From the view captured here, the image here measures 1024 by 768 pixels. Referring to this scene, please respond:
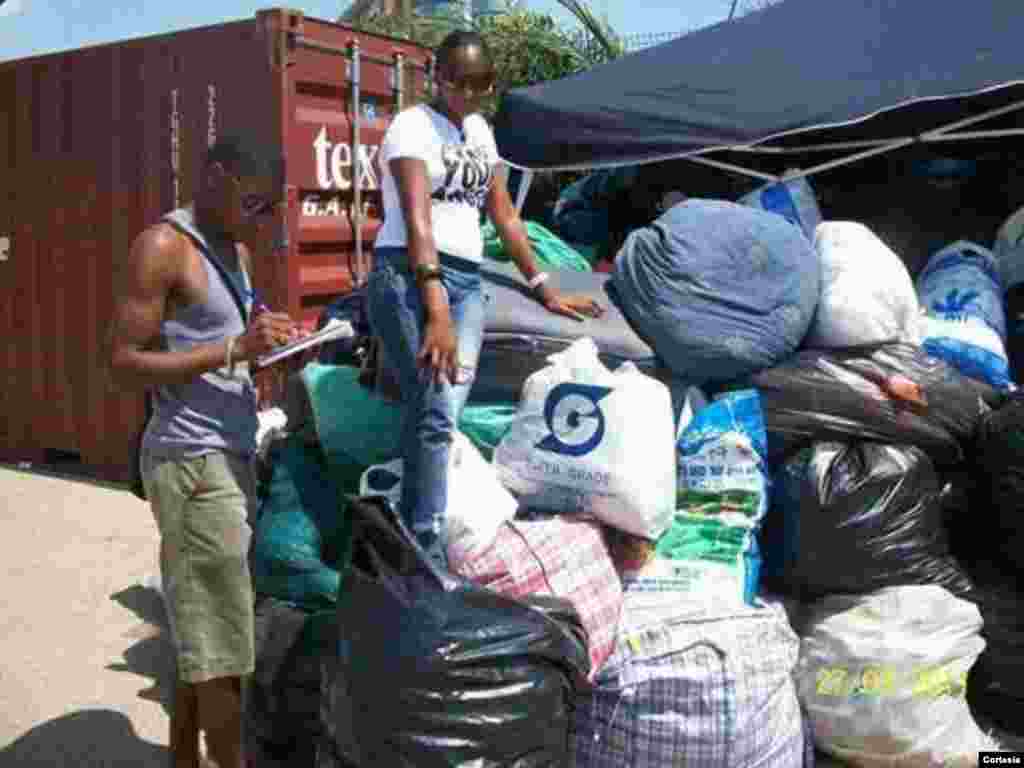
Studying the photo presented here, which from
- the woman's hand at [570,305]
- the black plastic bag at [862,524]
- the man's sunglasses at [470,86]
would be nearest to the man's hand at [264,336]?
the man's sunglasses at [470,86]

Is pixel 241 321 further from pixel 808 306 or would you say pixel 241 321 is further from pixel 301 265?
pixel 301 265

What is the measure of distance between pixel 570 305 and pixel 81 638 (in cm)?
216

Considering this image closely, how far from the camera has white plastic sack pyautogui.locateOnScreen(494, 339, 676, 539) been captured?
8.93 ft

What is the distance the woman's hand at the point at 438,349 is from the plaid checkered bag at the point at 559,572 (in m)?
0.41

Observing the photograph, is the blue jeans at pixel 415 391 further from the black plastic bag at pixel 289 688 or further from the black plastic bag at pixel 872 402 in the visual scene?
the black plastic bag at pixel 872 402

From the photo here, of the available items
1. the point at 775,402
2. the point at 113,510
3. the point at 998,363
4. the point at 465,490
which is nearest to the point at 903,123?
the point at 998,363

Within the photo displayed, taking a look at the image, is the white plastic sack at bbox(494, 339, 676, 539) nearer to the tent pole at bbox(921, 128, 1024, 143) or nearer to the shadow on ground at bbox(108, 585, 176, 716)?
the shadow on ground at bbox(108, 585, 176, 716)

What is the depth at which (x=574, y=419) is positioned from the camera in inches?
111

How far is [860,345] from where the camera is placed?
3.17 meters

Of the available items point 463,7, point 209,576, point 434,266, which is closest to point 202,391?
point 209,576

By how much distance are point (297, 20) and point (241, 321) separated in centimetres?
314

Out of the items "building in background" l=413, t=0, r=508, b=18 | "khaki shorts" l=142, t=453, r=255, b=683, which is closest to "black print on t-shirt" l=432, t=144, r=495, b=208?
"khaki shorts" l=142, t=453, r=255, b=683

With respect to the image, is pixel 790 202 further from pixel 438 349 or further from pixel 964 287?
pixel 438 349

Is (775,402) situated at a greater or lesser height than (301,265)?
lesser
